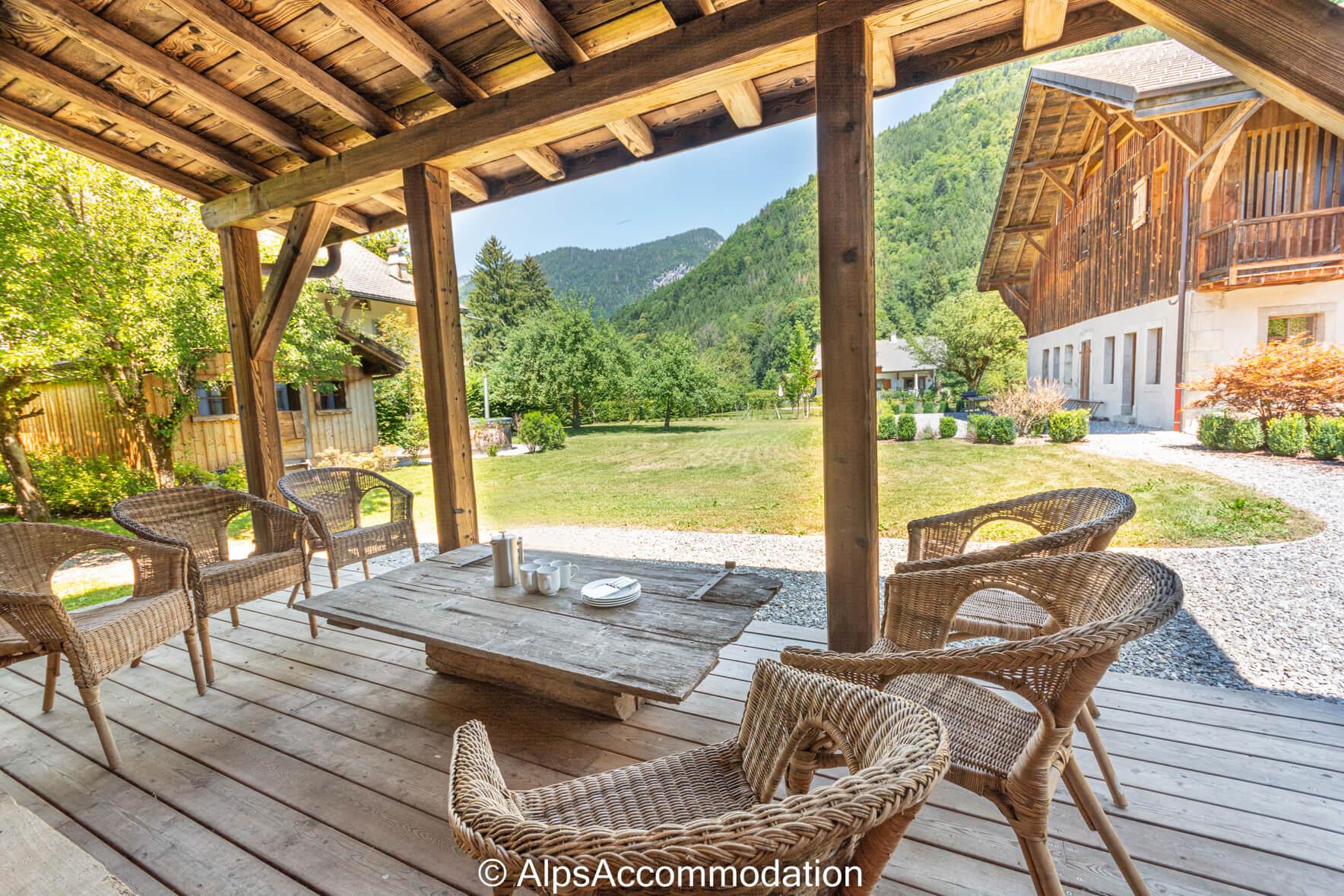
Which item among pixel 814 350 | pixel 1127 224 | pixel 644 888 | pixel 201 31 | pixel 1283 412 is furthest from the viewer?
pixel 1127 224

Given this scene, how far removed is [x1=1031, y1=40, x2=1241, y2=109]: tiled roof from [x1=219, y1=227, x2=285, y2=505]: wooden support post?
Result: 6.17 metres

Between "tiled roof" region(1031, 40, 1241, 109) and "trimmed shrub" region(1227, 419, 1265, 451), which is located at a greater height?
"tiled roof" region(1031, 40, 1241, 109)

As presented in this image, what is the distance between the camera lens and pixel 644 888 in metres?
0.50

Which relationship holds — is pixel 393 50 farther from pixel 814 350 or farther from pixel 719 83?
pixel 814 350

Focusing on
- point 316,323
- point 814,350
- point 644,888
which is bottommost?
point 644,888

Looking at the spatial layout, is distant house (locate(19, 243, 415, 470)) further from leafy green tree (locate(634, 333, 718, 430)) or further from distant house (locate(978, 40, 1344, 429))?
distant house (locate(978, 40, 1344, 429))

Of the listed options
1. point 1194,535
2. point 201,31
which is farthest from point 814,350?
point 201,31

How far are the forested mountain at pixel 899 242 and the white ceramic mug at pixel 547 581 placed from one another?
339 centimetres

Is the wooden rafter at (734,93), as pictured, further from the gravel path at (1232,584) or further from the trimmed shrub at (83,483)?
the trimmed shrub at (83,483)

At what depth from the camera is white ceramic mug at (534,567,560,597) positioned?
179 cm

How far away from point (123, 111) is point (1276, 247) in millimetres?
7325

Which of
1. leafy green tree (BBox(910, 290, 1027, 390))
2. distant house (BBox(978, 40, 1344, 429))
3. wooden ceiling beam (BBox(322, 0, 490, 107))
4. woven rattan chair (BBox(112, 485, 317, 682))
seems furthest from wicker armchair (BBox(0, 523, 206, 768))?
leafy green tree (BBox(910, 290, 1027, 390))

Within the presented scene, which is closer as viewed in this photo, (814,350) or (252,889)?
(252,889)

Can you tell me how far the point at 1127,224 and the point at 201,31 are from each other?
8170mm
